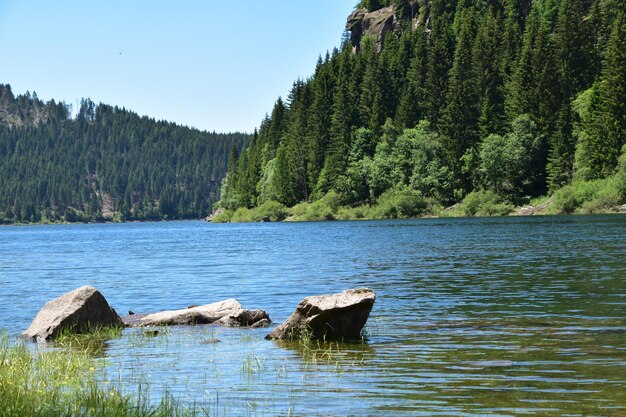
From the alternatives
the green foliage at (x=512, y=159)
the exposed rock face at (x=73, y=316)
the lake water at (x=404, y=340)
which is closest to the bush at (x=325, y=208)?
the green foliage at (x=512, y=159)

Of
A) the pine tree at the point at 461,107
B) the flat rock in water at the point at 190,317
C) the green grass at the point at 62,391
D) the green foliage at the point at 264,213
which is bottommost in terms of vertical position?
the flat rock in water at the point at 190,317

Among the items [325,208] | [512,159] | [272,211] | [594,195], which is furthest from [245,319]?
[272,211]

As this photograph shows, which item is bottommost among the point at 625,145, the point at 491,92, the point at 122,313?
the point at 122,313

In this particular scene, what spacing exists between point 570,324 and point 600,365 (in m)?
5.95

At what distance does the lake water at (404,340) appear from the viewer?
1355 centimetres

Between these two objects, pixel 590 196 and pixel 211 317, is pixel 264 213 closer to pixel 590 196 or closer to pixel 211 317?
pixel 590 196

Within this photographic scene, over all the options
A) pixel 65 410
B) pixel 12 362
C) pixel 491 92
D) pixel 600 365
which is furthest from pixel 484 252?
pixel 491 92

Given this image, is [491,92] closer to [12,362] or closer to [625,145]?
[625,145]

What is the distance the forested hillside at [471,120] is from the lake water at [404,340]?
64.6m

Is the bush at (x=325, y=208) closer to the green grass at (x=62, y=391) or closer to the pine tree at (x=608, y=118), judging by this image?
the pine tree at (x=608, y=118)

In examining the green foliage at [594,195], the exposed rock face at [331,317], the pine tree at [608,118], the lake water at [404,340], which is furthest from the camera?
the pine tree at [608,118]

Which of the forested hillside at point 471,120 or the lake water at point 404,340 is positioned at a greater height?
the forested hillside at point 471,120

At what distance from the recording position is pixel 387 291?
32281mm

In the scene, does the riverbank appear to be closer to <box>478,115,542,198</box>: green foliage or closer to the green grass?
<box>478,115,542,198</box>: green foliage
